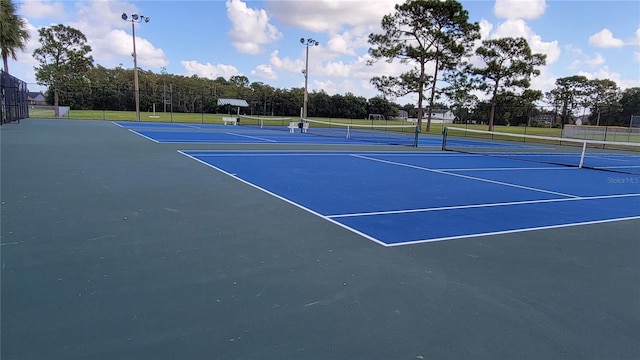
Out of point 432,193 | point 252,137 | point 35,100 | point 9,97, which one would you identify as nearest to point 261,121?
point 252,137

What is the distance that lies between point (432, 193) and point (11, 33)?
3490 cm

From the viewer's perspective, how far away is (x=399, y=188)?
333 inches

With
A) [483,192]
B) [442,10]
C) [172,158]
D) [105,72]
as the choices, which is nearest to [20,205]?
[172,158]

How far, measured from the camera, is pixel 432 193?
8.02 meters

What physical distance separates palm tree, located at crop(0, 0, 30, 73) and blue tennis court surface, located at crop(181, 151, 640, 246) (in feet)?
83.0

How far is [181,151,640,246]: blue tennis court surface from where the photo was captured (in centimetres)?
567

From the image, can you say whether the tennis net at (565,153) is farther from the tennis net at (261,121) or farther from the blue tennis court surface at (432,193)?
the tennis net at (261,121)

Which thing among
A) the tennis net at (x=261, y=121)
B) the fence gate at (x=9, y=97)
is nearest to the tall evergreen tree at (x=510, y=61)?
the tennis net at (x=261, y=121)

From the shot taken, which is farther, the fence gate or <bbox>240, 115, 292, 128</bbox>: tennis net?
<bbox>240, 115, 292, 128</bbox>: tennis net

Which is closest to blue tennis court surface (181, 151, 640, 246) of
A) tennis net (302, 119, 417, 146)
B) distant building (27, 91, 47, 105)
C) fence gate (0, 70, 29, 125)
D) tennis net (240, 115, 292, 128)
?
tennis net (302, 119, 417, 146)

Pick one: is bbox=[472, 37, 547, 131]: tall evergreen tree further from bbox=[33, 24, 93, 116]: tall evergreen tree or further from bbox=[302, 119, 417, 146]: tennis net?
bbox=[33, 24, 93, 116]: tall evergreen tree

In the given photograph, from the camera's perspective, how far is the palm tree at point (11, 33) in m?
28.9

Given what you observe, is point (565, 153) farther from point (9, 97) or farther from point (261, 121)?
point (9, 97)

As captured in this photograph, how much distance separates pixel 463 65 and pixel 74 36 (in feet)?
156
